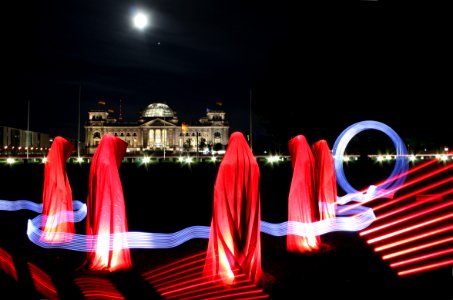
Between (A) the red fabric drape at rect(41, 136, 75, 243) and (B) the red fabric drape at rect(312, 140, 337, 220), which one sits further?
(B) the red fabric drape at rect(312, 140, 337, 220)

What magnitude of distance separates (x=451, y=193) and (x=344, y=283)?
9.90 m

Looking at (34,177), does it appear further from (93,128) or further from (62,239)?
(93,128)

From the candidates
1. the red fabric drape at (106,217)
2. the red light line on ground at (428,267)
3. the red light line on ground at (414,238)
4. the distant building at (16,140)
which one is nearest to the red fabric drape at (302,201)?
the red light line on ground at (414,238)

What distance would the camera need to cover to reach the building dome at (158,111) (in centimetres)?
13657

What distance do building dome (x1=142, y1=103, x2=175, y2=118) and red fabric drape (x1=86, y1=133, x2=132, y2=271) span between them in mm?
130481

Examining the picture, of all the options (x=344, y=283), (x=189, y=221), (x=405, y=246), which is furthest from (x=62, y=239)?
(x=405, y=246)

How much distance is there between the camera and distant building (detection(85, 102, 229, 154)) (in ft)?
417

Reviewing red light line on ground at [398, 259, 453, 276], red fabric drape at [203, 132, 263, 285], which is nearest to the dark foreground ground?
red light line on ground at [398, 259, 453, 276]

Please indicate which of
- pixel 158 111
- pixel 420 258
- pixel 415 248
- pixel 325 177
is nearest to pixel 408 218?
pixel 325 177

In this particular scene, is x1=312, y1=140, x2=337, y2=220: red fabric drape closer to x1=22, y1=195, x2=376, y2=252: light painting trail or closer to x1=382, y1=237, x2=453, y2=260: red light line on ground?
x1=22, y1=195, x2=376, y2=252: light painting trail

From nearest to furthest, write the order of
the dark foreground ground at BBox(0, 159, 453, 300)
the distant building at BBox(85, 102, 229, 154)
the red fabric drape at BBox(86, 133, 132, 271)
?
the dark foreground ground at BBox(0, 159, 453, 300), the red fabric drape at BBox(86, 133, 132, 271), the distant building at BBox(85, 102, 229, 154)

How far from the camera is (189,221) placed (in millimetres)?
11750

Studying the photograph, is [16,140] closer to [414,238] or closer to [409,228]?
[409,228]

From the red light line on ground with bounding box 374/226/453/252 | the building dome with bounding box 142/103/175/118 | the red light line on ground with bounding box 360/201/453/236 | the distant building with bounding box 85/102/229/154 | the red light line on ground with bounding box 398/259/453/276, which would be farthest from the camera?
the building dome with bounding box 142/103/175/118
